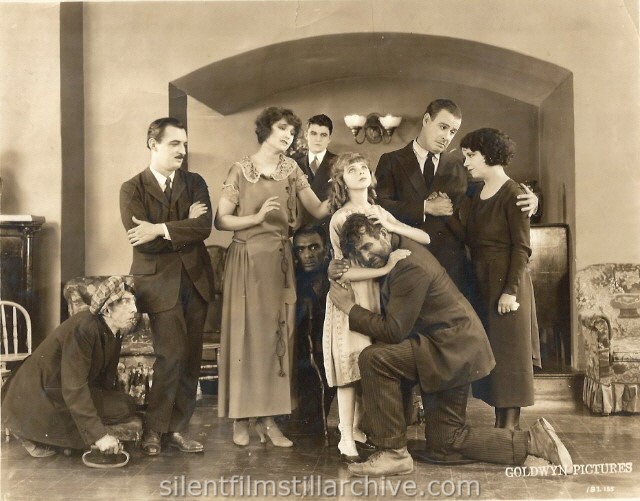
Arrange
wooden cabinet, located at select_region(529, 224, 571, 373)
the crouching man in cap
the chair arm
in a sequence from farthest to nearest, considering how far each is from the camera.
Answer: the chair arm < wooden cabinet, located at select_region(529, 224, 571, 373) < the crouching man in cap

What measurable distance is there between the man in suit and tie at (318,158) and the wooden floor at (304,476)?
1338mm

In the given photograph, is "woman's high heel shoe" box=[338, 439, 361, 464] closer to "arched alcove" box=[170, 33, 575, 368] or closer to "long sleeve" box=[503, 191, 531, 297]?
"long sleeve" box=[503, 191, 531, 297]

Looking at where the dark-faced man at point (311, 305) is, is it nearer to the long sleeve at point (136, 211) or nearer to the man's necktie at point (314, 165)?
the man's necktie at point (314, 165)

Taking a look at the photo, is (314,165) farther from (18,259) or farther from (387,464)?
(18,259)

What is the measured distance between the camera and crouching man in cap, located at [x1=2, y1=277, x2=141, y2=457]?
368cm

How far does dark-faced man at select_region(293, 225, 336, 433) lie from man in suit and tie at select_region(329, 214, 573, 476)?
1.03ft

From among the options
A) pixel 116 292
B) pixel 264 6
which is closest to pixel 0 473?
pixel 116 292

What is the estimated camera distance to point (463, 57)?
13.5 feet

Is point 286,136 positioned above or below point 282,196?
above

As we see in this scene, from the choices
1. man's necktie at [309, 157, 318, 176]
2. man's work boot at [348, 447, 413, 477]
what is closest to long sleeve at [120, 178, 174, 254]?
man's necktie at [309, 157, 318, 176]

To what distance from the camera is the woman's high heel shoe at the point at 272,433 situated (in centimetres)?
382

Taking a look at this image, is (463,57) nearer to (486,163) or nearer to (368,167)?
(486,163)

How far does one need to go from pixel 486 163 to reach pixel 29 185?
2.66 meters

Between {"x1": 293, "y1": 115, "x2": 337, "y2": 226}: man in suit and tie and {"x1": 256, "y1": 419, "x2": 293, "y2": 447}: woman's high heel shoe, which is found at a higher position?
{"x1": 293, "y1": 115, "x2": 337, "y2": 226}: man in suit and tie
